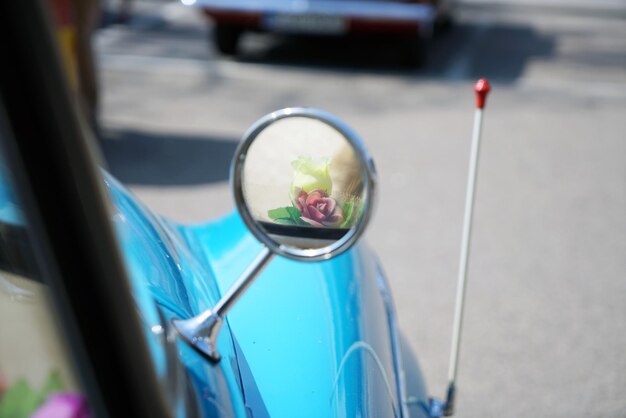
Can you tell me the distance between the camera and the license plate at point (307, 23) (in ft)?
26.8

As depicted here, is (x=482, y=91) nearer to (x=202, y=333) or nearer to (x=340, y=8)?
(x=202, y=333)

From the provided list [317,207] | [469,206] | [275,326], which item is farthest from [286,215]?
[469,206]

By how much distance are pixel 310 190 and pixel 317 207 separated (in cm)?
3

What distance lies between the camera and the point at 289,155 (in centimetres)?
168

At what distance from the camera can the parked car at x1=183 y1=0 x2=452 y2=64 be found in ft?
26.6

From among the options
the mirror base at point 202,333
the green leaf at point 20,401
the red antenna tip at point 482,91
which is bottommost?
the mirror base at point 202,333

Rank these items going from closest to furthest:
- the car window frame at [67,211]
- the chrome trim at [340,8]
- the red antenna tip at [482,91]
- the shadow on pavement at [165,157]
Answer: the car window frame at [67,211] → the red antenna tip at [482,91] → the shadow on pavement at [165,157] → the chrome trim at [340,8]

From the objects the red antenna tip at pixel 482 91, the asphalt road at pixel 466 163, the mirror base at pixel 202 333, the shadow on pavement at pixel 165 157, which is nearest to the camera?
the mirror base at pixel 202 333

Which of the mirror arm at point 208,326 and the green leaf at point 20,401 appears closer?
the green leaf at point 20,401

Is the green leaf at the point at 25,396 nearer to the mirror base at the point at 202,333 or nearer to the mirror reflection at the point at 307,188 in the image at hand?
the mirror base at the point at 202,333

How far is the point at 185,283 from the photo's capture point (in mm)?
1640

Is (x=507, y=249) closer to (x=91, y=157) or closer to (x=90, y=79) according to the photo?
(x=90, y=79)

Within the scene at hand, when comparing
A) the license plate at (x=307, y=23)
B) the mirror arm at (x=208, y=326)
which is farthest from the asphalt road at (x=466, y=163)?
the mirror arm at (x=208, y=326)

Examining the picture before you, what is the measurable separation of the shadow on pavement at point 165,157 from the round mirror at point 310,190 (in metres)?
3.75
